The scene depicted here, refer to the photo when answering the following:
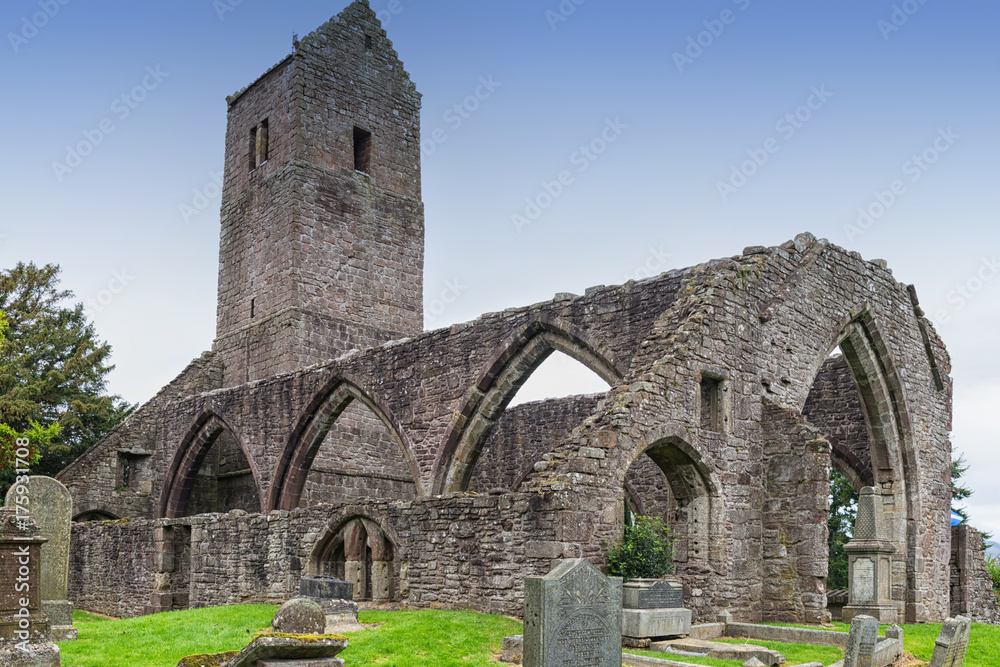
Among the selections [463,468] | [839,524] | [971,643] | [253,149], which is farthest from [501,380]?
[839,524]

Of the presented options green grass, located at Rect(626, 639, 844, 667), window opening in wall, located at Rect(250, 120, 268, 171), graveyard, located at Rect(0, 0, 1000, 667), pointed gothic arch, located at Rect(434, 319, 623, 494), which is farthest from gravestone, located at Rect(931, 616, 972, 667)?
window opening in wall, located at Rect(250, 120, 268, 171)

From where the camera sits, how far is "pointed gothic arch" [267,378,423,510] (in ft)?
63.2

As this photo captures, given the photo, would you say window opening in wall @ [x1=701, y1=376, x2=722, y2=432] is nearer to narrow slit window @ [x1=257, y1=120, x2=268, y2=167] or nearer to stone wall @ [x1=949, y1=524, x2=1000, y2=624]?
stone wall @ [x1=949, y1=524, x2=1000, y2=624]

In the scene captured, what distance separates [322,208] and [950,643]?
702 inches

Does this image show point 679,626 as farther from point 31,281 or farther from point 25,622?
point 31,281

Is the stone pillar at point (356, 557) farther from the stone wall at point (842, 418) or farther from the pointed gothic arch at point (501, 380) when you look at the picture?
the stone wall at point (842, 418)

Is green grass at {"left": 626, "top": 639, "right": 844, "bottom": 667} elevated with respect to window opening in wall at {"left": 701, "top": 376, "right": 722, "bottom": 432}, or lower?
lower

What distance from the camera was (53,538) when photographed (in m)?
12.3

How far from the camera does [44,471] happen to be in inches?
1053

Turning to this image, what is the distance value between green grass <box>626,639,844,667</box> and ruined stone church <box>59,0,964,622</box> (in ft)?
5.11

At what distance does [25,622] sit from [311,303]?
15590 mm

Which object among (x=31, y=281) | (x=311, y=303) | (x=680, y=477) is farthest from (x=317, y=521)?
(x=31, y=281)

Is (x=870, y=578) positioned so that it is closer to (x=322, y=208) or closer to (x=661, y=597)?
(x=661, y=597)

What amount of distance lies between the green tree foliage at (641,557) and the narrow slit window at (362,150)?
1594cm
